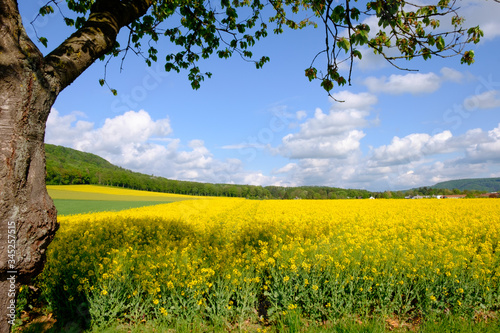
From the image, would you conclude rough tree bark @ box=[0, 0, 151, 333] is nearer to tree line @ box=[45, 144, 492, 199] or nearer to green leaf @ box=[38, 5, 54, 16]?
green leaf @ box=[38, 5, 54, 16]

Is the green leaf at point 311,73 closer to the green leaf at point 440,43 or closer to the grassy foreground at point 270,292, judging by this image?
the green leaf at point 440,43

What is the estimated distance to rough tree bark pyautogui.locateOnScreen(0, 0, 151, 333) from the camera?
77.5 inches

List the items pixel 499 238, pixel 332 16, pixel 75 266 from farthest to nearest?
pixel 499 238
pixel 75 266
pixel 332 16

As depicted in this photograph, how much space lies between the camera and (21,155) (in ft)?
6.74

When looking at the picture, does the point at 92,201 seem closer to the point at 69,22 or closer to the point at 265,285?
the point at 69,22

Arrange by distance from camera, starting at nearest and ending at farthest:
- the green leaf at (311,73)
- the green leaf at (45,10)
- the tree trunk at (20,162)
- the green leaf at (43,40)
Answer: the tree trunk at (20,162) < the green leaf at (311,73) < the green leaf at (43,40) < the green leaf at (45,10)

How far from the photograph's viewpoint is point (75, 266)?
5375 millimetres

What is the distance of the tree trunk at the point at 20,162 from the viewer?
1966mm

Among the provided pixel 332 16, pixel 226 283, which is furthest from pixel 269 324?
pixel 332 16

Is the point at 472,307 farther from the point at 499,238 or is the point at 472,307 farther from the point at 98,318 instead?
the point at 98,318

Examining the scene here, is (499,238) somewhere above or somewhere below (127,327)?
above

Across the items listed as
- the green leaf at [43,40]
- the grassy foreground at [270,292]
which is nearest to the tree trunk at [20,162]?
the grassy foreground at [270,292]

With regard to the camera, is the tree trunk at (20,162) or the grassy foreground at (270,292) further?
the grassy foreground at (270,292)

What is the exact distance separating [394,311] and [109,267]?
18.1ft
